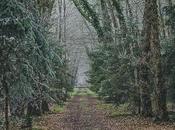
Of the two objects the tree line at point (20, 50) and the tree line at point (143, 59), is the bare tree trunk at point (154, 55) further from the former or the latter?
the tree line at point (20, 50)

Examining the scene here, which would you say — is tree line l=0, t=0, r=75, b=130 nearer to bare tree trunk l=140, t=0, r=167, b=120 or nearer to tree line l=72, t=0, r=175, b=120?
bare tree trunk l=140, t=0, r=167, b=120

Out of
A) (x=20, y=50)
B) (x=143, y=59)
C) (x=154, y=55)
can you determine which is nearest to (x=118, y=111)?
(x=143, y=59)

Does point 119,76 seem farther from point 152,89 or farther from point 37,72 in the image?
point 37,72

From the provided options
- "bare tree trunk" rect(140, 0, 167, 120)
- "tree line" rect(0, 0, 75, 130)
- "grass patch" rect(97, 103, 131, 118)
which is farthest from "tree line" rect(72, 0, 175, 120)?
"tree line" rect(0, 0, 75, 130)

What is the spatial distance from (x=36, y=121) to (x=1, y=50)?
12.3 meters

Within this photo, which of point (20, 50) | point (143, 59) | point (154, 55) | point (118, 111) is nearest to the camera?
point (20, 50)

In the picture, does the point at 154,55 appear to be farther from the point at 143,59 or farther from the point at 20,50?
the point at 20,50

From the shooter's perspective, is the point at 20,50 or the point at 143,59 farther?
the point at 143,59

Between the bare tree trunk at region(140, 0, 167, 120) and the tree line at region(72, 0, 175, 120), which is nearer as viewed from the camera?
the bare tree trunk at region(140, 0, 167, 120)

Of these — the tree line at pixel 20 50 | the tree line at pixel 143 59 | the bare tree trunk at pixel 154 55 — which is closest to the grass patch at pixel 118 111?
the tree line at pixel 143 59

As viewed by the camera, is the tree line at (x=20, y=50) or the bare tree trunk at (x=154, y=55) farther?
the bare tree trunk at (x=154, y=55)

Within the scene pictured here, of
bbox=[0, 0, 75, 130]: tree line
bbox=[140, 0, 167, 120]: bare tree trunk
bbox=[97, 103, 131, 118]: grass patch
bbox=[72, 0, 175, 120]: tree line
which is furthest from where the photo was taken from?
bbox=[97, 103, 131, 118]: grass patch

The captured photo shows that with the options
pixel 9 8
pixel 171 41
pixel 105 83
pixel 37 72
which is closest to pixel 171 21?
pixel 171 41

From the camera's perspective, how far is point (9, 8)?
13.7m
